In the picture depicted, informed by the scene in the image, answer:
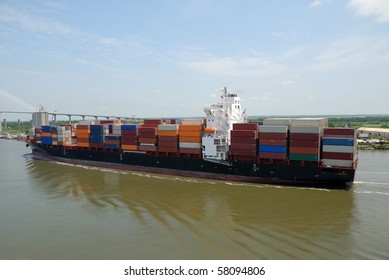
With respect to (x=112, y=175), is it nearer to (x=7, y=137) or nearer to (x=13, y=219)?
(x=13, y=219)

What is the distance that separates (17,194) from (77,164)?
16872 mm

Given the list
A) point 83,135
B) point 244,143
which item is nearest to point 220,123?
point 244,143

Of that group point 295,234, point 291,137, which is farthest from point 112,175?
point 295,234

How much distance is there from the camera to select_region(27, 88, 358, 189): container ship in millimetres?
25562

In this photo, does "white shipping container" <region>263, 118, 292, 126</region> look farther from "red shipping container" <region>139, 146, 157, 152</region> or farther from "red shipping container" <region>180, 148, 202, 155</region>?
"red shipping container" <region>139, 146, 157, 152</region>

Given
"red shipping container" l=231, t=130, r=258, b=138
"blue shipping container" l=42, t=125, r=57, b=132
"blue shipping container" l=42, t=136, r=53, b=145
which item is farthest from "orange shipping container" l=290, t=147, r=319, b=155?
"blue shipping container" l=42, t=136, r=53, b=145

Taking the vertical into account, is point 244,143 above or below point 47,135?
below

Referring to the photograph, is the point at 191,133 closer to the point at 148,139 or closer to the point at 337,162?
the point at 148,139

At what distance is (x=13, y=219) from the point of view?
758 inches

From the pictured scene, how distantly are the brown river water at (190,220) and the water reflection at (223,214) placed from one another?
0.19 ft

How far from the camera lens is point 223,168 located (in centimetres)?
3027

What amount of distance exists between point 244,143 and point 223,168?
3.59 metres

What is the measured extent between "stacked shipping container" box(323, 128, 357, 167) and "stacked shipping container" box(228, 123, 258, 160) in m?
6.25

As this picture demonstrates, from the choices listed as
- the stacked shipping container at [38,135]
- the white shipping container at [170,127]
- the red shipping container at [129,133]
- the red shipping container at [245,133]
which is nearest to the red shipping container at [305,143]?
the red shipping container at [245,133]
